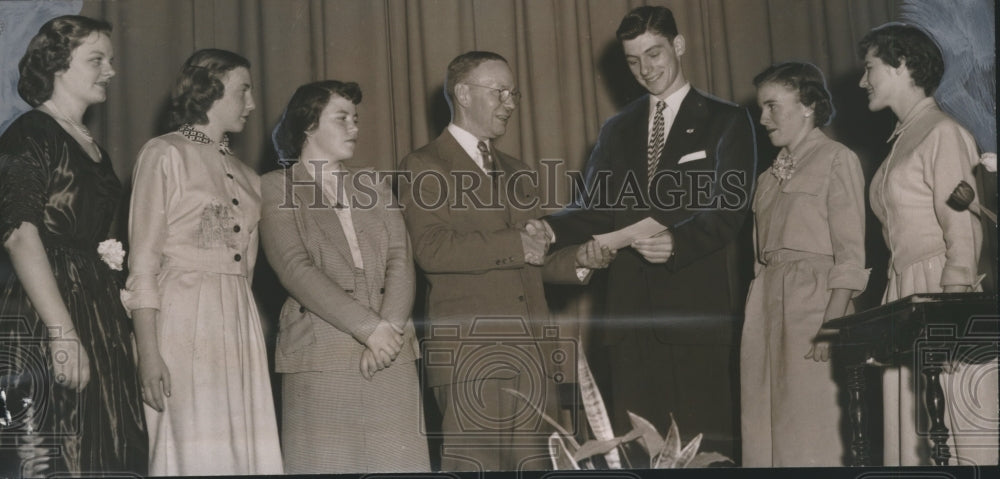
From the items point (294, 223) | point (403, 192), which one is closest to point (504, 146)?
point (403, 192)

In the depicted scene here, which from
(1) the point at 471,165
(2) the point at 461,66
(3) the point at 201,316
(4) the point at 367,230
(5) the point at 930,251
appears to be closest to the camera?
(3) the point at 201,316

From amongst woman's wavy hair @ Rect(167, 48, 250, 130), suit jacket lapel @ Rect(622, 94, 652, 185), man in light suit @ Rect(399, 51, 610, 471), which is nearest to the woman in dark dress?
woman's wavy hair @ Rect(167, 48, 250, 130)

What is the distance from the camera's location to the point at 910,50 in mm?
7273

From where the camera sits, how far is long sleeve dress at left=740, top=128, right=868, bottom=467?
273 inches

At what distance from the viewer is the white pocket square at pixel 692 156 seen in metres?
7.20

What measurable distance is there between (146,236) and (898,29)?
3.95 m

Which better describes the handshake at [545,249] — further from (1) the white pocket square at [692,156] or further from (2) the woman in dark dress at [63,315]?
(2) the woman in dark dress at [63,315]

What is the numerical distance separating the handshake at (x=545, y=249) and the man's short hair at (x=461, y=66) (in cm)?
73

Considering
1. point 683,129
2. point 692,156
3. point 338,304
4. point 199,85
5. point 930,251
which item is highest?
point 199,85

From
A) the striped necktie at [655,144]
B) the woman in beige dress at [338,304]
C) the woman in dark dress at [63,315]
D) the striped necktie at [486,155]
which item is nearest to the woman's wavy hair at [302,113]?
the woman in beige dress at [338,304]

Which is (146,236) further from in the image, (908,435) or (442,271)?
(908,435)

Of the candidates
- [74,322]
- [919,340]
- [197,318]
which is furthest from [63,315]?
[919,340]

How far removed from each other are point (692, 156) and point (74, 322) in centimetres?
317

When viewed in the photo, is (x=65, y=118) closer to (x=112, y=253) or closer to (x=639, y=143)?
(x=112, y=253)
